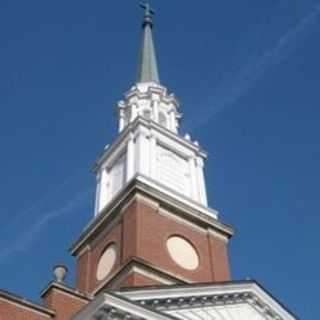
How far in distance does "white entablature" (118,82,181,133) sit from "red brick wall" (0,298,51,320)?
14.6 m

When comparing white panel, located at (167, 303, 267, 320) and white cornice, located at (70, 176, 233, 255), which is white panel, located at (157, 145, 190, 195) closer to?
white cornice, located at (70, 176, 233, 255)

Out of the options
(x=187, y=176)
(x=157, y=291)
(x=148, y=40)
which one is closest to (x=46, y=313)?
(x=157, y=291)

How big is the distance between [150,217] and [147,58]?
15.5 m

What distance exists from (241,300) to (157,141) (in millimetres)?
10863

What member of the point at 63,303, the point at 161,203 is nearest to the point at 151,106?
the point at 161,203

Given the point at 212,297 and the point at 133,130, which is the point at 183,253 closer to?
the point at 212,297

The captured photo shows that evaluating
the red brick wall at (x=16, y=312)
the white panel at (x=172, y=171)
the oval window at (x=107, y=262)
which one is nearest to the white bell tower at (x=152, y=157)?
the white panel at (x=172, y=171)

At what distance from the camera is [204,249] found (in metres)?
32.9

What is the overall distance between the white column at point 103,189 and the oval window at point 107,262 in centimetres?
339

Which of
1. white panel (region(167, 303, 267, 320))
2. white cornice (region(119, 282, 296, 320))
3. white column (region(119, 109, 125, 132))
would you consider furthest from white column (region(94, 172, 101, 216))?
white panel (region(167, 303, 267, 320))

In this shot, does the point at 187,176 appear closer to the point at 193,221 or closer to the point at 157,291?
the point at 193,221

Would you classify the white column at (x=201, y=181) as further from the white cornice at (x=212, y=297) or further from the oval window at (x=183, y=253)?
the white cornice at (x=212, y=297)

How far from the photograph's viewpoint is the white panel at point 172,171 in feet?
116

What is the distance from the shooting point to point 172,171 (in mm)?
36000
